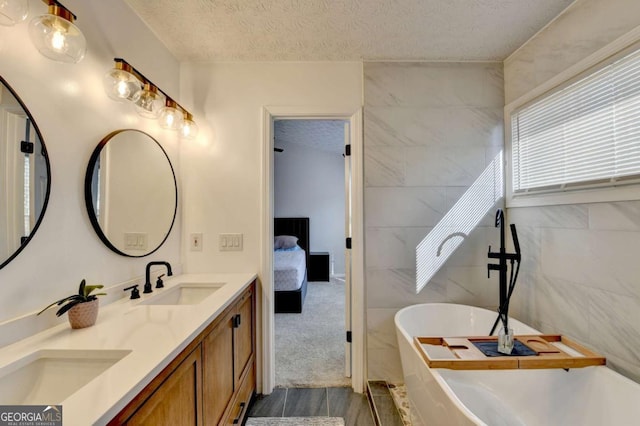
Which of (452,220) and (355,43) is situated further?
(452,220)

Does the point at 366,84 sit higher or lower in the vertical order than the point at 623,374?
higher

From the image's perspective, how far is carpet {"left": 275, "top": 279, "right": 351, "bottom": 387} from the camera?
7.00 feet

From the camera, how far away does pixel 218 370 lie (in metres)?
1.27

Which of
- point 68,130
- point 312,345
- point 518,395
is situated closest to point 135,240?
point 68,130

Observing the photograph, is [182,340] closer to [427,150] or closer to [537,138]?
[427,150]

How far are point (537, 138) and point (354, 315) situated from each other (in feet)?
5.87

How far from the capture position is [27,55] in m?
0.98

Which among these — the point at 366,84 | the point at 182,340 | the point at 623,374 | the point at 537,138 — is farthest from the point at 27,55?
the point at 623,374

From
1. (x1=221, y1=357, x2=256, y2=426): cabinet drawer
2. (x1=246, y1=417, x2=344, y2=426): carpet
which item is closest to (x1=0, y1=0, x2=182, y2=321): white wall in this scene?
(x1=221, y1=357, x2=256, y2=426): cabinet drawer

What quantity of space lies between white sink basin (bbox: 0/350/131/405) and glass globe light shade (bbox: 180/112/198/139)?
1429mm

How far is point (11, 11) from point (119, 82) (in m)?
0.46

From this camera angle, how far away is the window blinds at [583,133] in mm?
1255

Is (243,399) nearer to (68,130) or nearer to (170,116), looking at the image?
(68,130)

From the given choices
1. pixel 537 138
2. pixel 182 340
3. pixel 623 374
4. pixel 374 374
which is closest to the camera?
pixel 182 340
